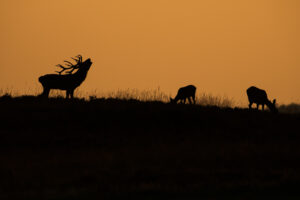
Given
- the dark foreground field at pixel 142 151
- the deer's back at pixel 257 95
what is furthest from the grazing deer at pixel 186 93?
the dark foreground field at pixel 142 151

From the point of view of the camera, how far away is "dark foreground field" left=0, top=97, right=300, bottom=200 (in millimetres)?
13383

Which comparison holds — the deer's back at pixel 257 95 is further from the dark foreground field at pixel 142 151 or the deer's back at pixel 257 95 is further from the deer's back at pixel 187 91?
the dark foreground field at pixel 142 151

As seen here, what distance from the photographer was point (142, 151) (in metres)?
19.3

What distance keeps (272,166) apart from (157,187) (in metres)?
4.49

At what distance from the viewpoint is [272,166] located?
16.6 metres

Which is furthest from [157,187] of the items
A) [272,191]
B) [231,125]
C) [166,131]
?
[231,125]

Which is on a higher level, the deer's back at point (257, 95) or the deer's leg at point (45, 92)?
the deer's back at point (257, 95)

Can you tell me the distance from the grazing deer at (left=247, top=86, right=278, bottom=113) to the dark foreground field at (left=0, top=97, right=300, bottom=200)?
3.71 m

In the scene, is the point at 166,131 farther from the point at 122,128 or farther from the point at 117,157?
the point at 117,157

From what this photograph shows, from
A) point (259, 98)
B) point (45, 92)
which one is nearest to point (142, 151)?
point (45, 92)

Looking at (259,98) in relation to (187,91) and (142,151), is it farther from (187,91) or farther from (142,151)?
(142,151)

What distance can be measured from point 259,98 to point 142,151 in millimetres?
14186

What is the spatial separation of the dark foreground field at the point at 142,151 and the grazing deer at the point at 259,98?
371 centimetres

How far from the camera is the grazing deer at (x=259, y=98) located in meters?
32.2
